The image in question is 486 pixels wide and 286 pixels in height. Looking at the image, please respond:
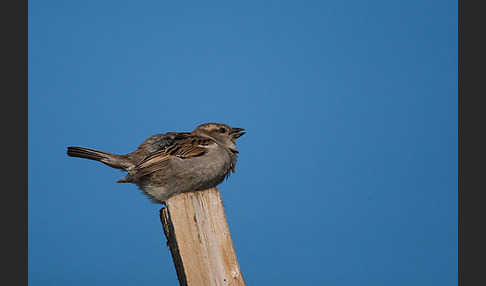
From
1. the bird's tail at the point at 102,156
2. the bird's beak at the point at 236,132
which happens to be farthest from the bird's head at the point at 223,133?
the bird's tail at the point at 102,156

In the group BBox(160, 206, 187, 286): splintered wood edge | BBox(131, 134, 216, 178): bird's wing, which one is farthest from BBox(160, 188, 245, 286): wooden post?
BBox(131, 134, 216, 178): bird's wing

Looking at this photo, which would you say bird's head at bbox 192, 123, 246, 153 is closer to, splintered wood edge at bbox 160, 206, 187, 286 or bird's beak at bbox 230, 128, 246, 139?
bird's beak at bbox 230, 128, 246, 139

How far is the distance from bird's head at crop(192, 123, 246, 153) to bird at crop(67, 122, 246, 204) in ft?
1.12

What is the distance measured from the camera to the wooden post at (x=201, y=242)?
225 cm

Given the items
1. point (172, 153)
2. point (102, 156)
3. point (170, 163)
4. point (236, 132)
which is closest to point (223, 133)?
point (236, 132)

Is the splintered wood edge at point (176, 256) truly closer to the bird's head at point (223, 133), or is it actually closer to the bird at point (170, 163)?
the bird at point (170, 163)

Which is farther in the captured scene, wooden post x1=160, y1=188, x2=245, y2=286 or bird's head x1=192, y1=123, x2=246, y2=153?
bird's head x1=192, y1=123, x2=246, y2=153

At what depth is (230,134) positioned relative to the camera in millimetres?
4484

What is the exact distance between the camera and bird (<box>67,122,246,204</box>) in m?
3.60

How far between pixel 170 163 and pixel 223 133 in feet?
3.12

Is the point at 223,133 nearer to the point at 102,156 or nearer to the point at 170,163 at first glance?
the point at 170,163

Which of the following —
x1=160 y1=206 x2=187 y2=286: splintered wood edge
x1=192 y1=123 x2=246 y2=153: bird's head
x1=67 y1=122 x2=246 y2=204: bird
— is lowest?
x1=160 y1=206 x2=187 y2=286: splintered wood edge

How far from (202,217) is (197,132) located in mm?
2316

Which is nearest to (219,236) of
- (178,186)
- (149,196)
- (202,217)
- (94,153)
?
(202,217)
